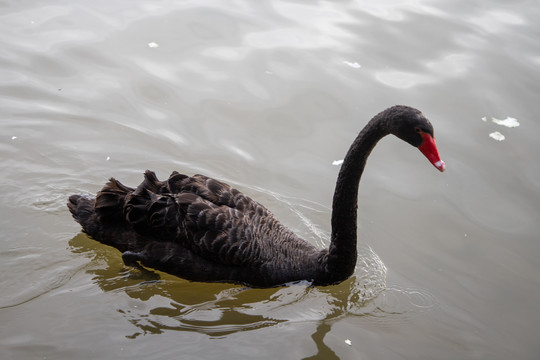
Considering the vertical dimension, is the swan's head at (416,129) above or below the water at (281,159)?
above

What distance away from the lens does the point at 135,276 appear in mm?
5617

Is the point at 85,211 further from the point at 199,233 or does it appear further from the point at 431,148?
the point at 431,148

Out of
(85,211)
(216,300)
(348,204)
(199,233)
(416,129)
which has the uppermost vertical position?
(416,129)

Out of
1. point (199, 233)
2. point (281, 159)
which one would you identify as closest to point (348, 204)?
point (199, 233)

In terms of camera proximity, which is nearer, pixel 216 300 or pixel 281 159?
pixel 216 300

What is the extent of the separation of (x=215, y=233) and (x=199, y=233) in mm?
130

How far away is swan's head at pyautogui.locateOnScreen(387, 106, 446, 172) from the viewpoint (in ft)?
15.9

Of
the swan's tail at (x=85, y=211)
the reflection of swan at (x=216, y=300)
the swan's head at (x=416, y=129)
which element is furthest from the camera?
the swan's tail at (x=85, y=211)

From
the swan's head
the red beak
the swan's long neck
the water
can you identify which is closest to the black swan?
the swan's long neck

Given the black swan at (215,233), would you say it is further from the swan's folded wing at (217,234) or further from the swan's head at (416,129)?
the swan's head at (416,129)

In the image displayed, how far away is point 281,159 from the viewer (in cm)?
711

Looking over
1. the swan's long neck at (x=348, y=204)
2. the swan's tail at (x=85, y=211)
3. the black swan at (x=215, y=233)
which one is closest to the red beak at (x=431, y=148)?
the swan's long neck at (x=348, y=204)

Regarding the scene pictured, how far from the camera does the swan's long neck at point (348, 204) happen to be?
16.9ft

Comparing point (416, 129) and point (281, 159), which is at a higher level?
point (416, 129)
